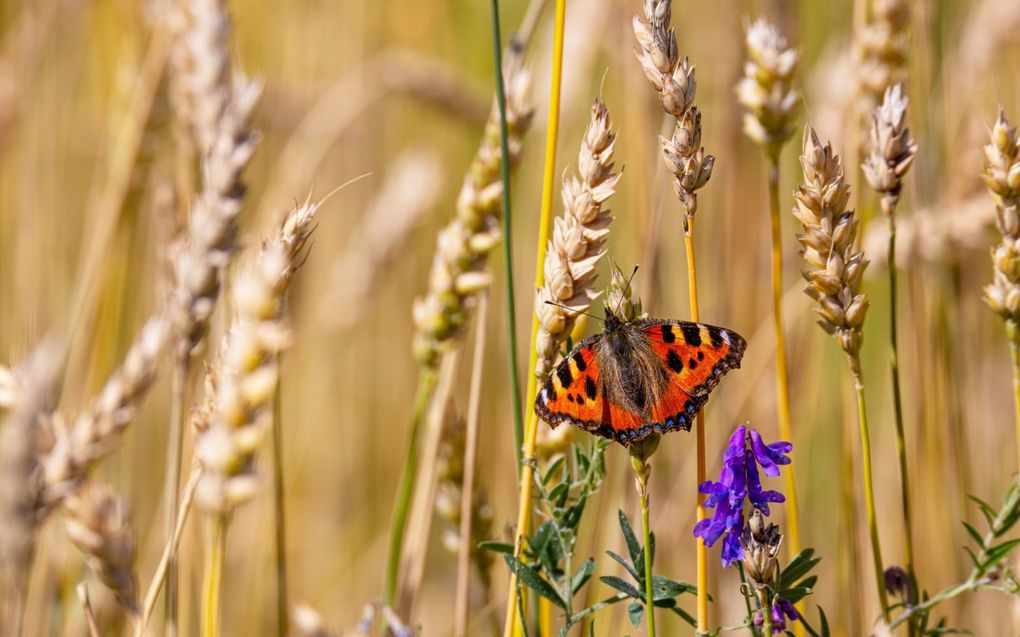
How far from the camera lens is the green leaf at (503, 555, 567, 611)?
947 mm

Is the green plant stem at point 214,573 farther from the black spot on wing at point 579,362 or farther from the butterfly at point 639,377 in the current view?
the black spot on wing at point 579,362

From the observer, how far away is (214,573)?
2.86 feet

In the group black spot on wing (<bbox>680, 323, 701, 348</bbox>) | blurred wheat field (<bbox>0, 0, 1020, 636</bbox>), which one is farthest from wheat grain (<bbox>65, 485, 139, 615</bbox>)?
black spot on wing (<bbox>680, 323, 701, 348</bbox>)

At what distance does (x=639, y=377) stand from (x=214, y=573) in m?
0.57

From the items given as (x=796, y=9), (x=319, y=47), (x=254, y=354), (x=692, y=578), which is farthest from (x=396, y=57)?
(x=254, y=354)

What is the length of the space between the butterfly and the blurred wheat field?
0.12 metres

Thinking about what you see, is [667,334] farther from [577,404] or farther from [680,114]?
[680,114]

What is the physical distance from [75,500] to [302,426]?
5.93 ft

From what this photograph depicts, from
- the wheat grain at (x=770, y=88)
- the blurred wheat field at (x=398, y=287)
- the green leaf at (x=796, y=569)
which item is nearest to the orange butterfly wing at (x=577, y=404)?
the blurred wheat field at (x=398, y=287)

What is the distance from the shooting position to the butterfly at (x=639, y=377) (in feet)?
3.27

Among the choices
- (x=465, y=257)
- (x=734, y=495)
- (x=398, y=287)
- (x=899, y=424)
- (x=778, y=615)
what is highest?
(x=398, y=287)

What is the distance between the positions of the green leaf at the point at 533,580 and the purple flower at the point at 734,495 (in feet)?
0.64

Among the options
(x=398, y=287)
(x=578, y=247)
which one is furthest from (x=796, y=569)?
(x=398, y=287)

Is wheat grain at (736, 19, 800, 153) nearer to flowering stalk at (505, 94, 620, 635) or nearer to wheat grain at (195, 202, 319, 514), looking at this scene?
flowering stalk at (505, 94, 620, 635)
